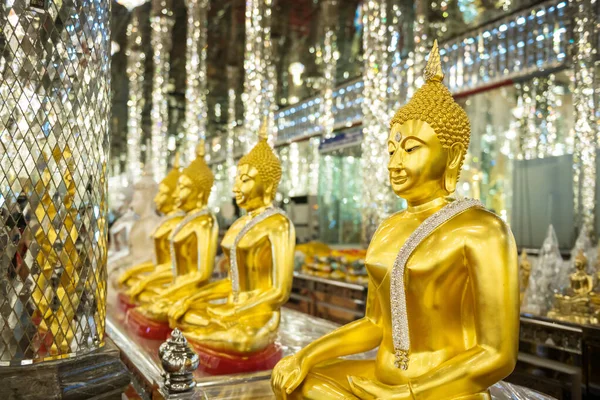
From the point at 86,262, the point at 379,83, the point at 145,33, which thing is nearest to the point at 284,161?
the point at 145,33

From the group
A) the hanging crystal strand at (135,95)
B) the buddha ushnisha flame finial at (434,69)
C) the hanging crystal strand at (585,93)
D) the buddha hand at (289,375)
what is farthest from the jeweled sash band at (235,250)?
the hanging crystal strand at (135,95)

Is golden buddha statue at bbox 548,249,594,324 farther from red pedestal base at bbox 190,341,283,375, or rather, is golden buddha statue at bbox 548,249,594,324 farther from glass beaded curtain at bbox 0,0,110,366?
glass beaded curtain at bbox 0,0,110,366

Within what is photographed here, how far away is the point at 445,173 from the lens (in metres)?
1.53

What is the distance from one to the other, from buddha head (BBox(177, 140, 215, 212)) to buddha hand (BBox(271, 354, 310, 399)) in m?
2.06

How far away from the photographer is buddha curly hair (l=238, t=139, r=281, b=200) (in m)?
2.75

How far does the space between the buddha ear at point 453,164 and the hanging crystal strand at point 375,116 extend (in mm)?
3748

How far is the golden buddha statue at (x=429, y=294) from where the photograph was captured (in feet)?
4.33

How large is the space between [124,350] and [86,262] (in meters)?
1.16

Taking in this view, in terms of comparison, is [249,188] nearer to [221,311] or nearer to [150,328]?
[221,311]

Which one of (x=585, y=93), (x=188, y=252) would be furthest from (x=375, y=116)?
(x=188, y=252)

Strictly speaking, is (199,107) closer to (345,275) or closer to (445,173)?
(345,275)

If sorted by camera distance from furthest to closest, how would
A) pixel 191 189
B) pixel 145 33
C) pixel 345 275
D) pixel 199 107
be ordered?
pixel 145 33 < pixel 199 107 < pixel 345 275 < pixel 191 189

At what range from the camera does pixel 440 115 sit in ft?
4.90

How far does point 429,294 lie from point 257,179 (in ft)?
4.77
